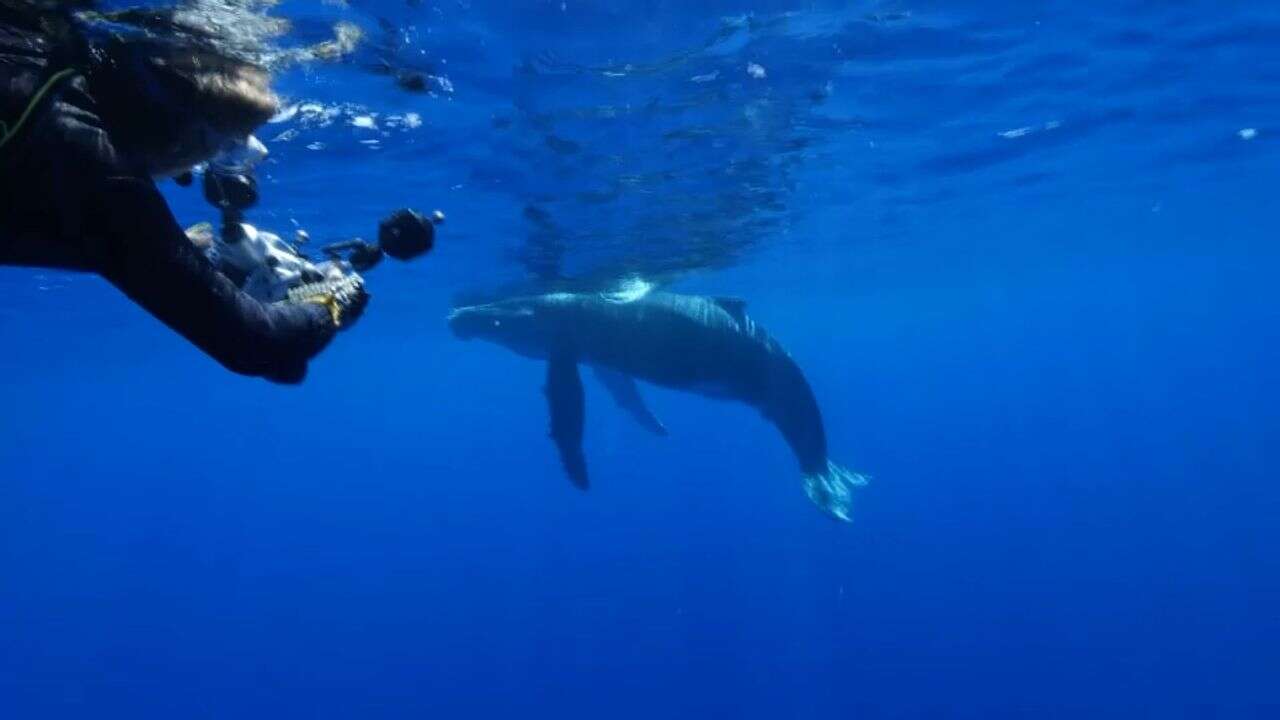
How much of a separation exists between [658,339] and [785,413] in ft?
9.48

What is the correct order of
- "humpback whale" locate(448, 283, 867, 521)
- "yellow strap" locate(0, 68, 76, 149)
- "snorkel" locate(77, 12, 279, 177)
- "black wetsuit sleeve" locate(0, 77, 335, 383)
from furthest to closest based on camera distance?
"humpback whale" locate(448, 283, 867, 521) → "snorkel" locate(77, 12, 279, 177) → "black wetsuit sleeve" locate(0, 77, 335, 383) → "yellow strap" locate(0, 68, 76, 149)

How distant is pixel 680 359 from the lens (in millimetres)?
15773

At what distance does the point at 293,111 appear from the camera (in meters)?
10.6

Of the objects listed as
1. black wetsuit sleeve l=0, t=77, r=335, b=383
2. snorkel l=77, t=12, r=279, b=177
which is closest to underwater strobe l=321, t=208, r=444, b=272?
snorkel l=77, t=12, r=279, b=177

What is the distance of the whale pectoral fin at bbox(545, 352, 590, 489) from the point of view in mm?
14719

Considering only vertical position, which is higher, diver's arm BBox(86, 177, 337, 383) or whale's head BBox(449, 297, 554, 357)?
diver's arm BBox(86, 177, 337, 383)

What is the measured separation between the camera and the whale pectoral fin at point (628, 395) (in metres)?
18.9

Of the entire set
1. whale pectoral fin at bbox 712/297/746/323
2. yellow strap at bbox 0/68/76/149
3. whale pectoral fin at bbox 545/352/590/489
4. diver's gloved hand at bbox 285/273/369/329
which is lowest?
whale pectoral fin at bbox 545/352/590/489

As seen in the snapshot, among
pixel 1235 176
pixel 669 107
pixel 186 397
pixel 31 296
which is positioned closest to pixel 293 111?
pixel 669 107

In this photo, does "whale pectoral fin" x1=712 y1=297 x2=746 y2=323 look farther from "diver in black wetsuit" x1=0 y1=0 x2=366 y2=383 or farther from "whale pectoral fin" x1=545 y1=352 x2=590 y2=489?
"diver in black wetsuit" x1=0 y1=0 x2=366 y2=383

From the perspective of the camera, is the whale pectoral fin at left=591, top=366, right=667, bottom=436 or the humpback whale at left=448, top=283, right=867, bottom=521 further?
the whale pectoral fin at left=591, top=366, right=667, bottom=436

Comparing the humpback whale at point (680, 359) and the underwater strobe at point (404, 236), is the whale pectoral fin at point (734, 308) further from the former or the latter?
the underwater strobe at point (404, 236)

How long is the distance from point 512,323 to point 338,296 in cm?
1446

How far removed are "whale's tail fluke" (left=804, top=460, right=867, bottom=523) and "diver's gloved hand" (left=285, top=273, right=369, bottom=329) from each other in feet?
41.7
